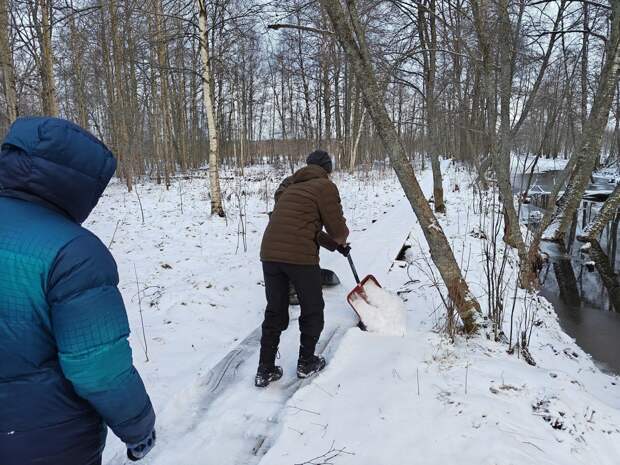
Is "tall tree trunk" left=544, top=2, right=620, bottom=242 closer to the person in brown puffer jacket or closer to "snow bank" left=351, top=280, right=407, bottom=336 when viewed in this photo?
"snow bank" left=351, top=280, right=407, bottom=336

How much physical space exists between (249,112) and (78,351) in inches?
1305

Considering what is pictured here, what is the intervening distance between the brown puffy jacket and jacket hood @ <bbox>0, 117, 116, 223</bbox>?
6.44 ft

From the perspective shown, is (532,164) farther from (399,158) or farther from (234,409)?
(234,409)

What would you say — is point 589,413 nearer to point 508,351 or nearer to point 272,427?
point 508,351

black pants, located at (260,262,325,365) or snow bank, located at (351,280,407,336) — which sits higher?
black pants, located at (260,262,325,365)

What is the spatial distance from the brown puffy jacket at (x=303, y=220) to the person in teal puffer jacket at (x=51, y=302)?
191cm

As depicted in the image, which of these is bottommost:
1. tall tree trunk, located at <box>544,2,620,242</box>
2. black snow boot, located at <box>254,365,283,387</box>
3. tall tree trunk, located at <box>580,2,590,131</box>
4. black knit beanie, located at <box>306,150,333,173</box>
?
black snow boot, located at <box>254,365,283,387</box>

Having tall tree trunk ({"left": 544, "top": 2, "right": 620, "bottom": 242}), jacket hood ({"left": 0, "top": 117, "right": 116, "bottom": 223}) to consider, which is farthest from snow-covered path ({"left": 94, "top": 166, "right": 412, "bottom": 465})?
tall tree trunk ({"left": 544, "top": 2, "right": 620, "bottom": 242})

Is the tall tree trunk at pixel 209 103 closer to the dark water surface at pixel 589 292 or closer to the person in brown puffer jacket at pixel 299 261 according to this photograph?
the dark water surface at pixel 589 292

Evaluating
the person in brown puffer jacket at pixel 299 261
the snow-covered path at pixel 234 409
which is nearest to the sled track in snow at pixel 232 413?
the snow-covered path at pixel 234 409

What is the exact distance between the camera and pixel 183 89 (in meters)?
24.5

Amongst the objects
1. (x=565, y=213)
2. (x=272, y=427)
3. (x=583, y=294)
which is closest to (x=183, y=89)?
(x=565, y=213)

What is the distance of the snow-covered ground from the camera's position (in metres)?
2.55

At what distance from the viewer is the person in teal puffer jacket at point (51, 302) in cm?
135
